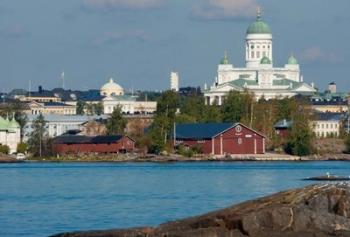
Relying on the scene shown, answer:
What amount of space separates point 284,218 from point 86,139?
71302 mm

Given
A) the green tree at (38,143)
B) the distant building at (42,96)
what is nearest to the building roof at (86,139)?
the green tree at (38,143)

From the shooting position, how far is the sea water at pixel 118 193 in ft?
122

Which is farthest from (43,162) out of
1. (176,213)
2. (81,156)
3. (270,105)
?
(176,213)

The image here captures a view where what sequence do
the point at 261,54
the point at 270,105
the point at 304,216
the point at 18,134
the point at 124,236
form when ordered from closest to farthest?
the point at 304,216 → the point at 124,236 → the point at 18,134 → the point at 270,105 → the point at 261,54

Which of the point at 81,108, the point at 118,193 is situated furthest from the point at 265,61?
the point at 118,193

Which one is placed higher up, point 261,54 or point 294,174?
point 261,54

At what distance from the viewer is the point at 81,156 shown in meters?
95.6

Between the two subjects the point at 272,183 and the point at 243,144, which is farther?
the point at 243,144

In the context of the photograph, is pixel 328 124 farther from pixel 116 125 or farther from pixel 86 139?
pixel 86 139

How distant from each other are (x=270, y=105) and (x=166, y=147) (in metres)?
17.6

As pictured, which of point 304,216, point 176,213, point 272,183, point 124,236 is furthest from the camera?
point 272,183

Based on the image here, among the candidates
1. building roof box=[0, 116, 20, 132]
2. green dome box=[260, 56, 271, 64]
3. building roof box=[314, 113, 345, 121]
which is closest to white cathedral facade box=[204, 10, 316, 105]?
green dome box=[260, 56, 271, 64]

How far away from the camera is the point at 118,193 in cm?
5025

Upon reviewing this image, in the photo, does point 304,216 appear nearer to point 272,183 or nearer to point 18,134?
point 272,183
